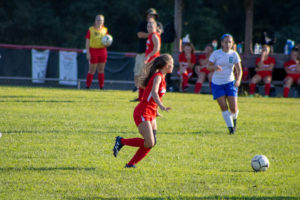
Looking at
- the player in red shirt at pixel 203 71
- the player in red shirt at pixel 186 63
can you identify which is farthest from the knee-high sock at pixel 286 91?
the player in red shirt at pixel 186 63

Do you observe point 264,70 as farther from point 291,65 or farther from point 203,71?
point 203,71

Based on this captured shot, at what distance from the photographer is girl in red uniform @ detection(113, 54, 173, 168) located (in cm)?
633

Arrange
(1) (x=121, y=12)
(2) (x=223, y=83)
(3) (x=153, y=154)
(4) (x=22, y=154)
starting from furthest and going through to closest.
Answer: (1) (x=121, y=12) < (2) (x=223, y=83) < (3) (x=153, y=154) < (4) (x=22, y=154)

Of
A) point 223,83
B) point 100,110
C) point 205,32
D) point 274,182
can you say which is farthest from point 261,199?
point 205,32

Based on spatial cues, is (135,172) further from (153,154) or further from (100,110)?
(100,110)

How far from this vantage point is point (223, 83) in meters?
9.88

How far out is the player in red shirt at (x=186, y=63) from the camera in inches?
747

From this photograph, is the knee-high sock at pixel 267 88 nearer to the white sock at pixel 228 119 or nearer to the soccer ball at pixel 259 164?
the white sock at pixel 228 119

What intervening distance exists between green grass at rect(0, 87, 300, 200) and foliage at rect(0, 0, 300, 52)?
27316mm

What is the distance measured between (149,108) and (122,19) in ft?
120

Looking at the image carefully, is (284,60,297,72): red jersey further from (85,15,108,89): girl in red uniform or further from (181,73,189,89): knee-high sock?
(85,15,108,89): girl in red uniform

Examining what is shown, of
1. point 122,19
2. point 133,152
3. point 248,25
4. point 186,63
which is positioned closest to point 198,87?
point 186,63

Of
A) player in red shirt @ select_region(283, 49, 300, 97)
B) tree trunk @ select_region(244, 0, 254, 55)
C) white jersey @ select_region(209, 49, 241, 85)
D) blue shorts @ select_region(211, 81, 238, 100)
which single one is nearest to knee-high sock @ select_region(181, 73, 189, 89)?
tree trunk @ select_region(244, 0, 254, 55)

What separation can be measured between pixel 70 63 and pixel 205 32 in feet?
68.6
